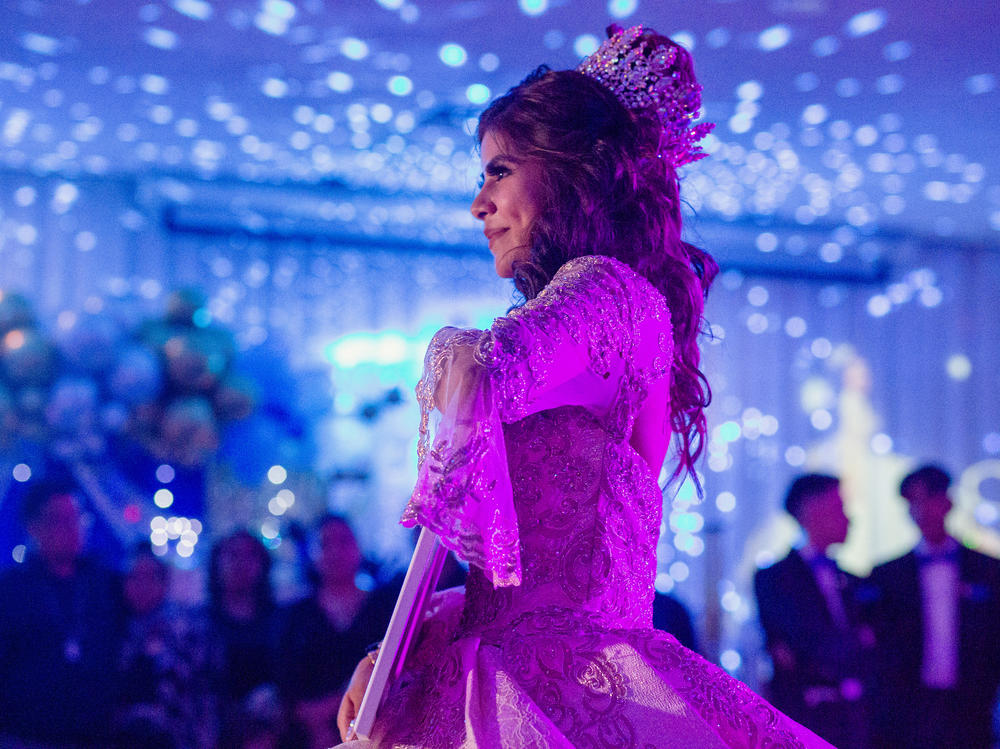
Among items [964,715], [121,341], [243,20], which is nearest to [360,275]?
[121,341]

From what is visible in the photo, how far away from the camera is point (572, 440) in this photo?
1.11 m

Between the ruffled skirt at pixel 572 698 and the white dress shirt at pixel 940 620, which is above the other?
the ruffled skirt at pixel 572 698

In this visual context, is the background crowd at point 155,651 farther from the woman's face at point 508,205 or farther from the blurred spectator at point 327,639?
the woman's face at point 508,205

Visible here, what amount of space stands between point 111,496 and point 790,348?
5067 millimetres

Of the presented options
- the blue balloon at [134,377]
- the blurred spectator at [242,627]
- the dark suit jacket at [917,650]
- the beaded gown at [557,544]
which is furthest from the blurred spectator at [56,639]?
the dark suit jacket at [917,650]

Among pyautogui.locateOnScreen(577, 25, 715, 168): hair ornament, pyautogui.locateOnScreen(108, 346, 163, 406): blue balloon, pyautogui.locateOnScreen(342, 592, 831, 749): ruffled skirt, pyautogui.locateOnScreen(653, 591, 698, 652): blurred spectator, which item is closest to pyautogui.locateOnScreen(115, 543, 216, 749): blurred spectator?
pyautogui.locateOnScreen(108, 346, 163, 406): blue balloon

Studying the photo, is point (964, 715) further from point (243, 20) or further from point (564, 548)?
point (243, 20)

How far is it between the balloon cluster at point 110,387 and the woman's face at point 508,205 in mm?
3751

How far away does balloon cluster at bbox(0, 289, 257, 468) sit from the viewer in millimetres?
4574

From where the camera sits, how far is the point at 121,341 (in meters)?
4.78

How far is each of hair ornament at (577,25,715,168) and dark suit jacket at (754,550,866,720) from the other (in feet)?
8.79

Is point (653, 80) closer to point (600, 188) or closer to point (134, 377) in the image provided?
point (600, 188)

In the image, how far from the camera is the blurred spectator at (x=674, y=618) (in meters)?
3.40

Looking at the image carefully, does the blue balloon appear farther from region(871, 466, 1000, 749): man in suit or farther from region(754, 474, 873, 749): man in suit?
region(871, 466, 1000, 749): man in suit
